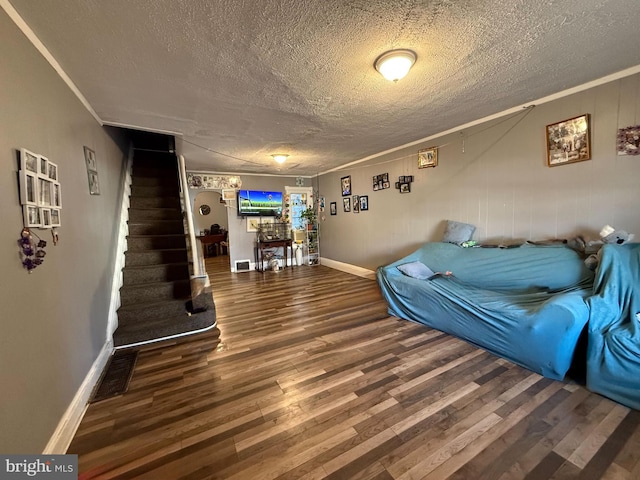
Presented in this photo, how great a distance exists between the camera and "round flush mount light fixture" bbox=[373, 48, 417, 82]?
1.76 m

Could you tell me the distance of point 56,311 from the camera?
1582mm

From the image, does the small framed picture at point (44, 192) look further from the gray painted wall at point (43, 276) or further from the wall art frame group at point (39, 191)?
the gray painted wall at point (43, 276)

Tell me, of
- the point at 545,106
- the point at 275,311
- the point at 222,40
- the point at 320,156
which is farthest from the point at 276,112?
the point at 545,106

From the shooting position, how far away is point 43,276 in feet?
4.81

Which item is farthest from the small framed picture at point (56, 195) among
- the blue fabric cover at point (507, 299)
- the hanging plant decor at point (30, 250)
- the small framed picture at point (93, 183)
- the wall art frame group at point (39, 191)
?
the blue fabric cover at point (507, 299)

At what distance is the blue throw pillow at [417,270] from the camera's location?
3215 millimetres

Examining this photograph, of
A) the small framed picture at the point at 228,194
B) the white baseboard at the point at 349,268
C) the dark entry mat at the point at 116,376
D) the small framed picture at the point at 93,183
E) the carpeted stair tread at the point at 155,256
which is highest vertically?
the small framed picture at the point at 228,194

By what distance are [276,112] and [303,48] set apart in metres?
1.06

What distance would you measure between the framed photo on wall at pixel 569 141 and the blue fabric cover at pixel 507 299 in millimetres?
896

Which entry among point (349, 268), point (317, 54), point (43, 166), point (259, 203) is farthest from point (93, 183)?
point (349, 268)

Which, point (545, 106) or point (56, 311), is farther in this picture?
point (545, 106)

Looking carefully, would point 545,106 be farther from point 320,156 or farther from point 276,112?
point 320,156

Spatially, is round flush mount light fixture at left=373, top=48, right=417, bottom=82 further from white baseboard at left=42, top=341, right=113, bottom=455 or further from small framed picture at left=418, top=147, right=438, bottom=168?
white baseboard at left=42, top=341, right=113, bottom=455

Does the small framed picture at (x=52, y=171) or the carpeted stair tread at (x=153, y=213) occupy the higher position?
the small framed picture at (x=52, y=171)
